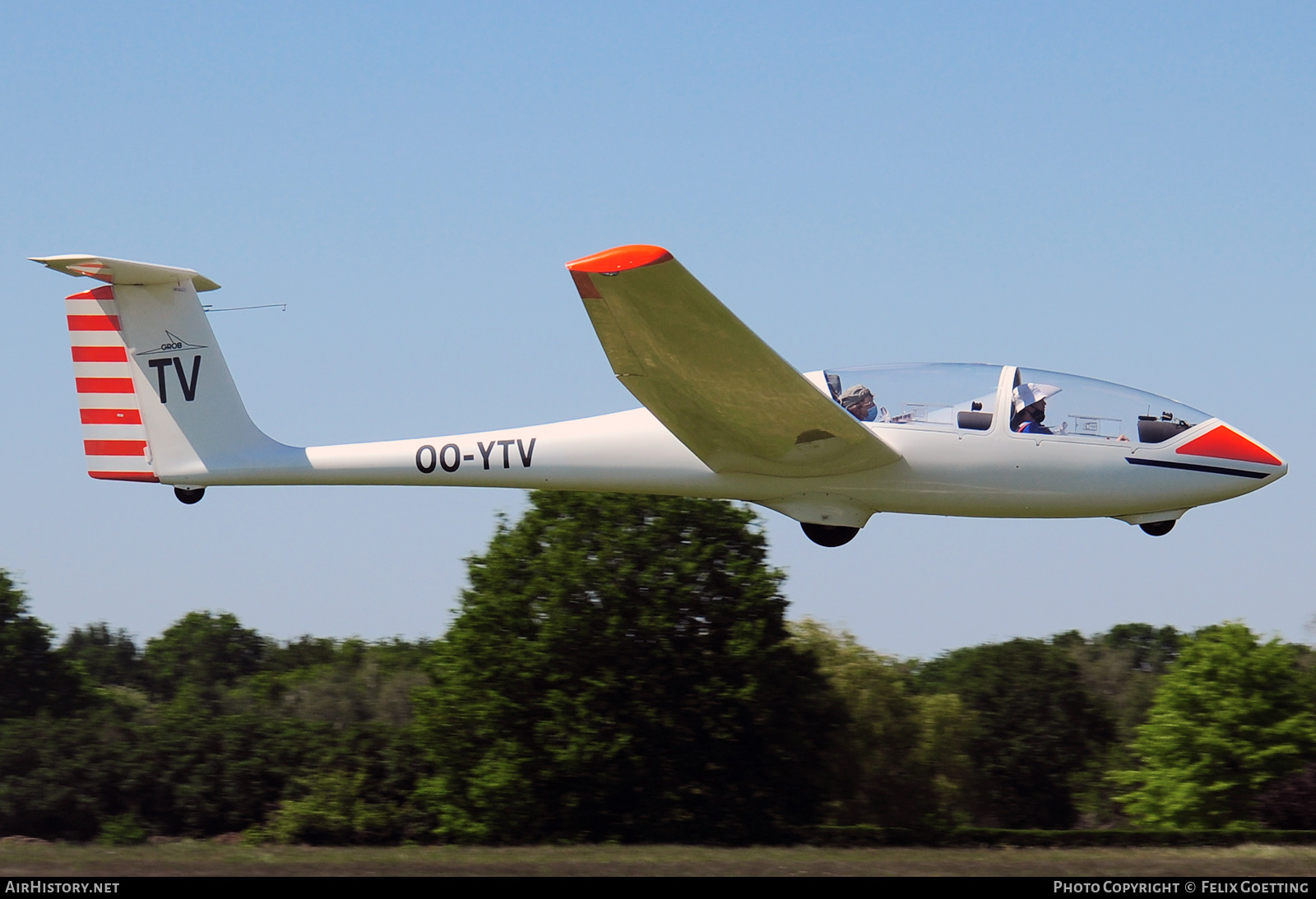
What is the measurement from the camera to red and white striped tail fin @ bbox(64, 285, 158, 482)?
51.5ft

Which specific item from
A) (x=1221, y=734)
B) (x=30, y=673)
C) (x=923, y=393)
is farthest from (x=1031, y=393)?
(x=30, y=673)

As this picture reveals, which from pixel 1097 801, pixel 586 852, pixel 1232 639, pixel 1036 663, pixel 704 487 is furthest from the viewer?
pixel 1036 663

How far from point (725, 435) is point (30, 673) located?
52344 mm

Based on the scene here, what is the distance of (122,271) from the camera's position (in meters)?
15.4

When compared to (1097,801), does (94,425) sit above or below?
above

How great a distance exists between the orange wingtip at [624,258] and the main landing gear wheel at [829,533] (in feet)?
15.2

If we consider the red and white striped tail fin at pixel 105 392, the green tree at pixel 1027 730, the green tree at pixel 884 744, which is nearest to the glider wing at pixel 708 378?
the red and white striped tail fin at pixel 105 392

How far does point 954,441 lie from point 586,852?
31.7 feet

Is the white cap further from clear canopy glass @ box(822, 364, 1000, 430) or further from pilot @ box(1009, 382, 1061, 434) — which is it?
clear canopy glass @ box(822, 364, 1000, 430)

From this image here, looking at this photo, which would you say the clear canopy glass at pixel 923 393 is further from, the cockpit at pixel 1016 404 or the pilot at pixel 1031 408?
the pilot at pixel 1031 408

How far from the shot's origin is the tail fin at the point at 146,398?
615 inches

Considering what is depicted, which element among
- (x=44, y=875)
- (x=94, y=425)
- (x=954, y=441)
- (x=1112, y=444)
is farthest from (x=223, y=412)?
(x=1112, y=444)

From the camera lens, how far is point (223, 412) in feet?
51.7
